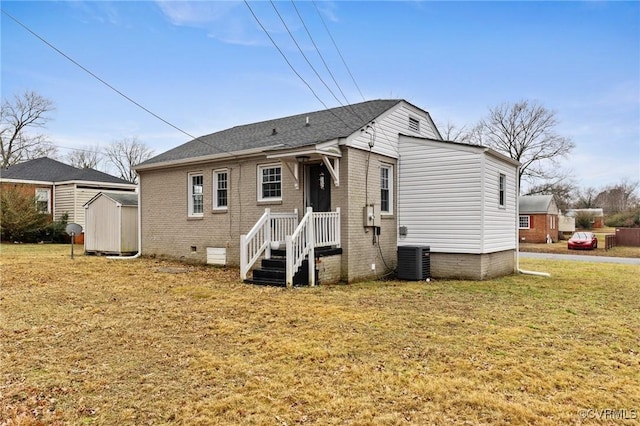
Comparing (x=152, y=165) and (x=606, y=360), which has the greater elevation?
(x=152, y=165)

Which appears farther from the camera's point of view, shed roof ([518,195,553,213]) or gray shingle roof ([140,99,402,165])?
shed roof ([518,195,553,213])

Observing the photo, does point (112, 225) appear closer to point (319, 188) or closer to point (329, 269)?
point (319, 188)

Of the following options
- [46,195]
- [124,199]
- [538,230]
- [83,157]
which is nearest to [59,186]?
[46,195]

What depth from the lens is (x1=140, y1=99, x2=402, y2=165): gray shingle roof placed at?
1094 centimetres

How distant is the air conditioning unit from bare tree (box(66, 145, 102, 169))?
41593 millimetres

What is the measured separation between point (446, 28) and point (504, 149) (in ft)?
96.8

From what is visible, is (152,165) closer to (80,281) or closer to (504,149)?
(80,281)

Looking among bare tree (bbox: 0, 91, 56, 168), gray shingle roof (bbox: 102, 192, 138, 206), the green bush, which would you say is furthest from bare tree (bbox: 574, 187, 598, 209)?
bare tree (bbox: 0, 91, 56, 168)

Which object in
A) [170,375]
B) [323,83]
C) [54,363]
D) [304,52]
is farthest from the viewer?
[323,83]

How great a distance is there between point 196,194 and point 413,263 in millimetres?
7454

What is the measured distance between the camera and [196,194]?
13516 millimetres

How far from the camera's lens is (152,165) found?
14.4m

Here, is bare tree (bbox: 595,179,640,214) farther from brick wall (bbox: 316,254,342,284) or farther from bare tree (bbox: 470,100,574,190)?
brick wall (bbox: 316,254,342,284)

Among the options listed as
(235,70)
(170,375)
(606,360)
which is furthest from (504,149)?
(170,375)
